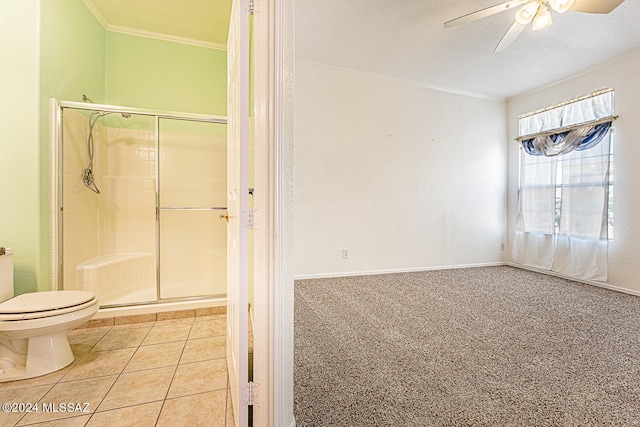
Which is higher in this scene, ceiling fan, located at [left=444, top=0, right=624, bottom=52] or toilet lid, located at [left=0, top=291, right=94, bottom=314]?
ceiling fan, located at [left=444, top=0, right=624, bottom=52]

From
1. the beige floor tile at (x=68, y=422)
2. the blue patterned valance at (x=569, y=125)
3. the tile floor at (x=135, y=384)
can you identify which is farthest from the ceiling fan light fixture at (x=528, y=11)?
the beige floor tile at (x=68, y=422)

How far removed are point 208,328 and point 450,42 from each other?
3.64m

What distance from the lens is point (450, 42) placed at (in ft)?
9.71

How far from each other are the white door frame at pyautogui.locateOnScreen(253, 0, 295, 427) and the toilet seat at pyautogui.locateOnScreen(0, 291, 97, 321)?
1.27 metres

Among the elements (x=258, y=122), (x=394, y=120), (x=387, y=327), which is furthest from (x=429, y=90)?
(x=258, y=122)

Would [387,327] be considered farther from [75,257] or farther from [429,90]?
[429,90]

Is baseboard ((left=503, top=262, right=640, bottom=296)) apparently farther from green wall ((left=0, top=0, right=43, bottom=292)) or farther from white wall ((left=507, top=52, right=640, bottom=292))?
green wall ((left=0, top=0, right=43, bottom=292))

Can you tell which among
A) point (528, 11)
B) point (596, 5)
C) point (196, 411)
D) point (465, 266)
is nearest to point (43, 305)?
point (196, 411)

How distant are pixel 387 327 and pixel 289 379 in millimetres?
1352

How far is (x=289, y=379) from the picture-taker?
1.05 metres

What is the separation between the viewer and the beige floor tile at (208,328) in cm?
208

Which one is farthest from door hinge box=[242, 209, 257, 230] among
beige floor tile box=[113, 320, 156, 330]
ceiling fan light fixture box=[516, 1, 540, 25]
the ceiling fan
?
ceiling fan light fixture box=[516, 1, 540, 25]

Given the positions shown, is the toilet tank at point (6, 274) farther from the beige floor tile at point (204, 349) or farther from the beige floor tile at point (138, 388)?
the beige floor tile at point (204, 349)

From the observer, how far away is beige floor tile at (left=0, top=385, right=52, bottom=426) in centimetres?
126
